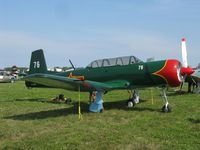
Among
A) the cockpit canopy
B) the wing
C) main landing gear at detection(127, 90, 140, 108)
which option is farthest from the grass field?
the cockpit canopy

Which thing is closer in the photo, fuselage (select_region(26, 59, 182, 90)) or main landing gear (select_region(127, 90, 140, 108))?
fuselage (select_region(26, 59, 182, 90))

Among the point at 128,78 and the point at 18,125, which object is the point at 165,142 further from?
the point at 128,78

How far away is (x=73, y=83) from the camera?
34.8 feet

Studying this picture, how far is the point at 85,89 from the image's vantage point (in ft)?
38.4

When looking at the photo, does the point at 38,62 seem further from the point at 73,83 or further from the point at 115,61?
the point at 73,83

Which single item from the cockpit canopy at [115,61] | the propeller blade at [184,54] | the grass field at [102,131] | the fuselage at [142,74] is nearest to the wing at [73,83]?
the fuselage at [142,74]

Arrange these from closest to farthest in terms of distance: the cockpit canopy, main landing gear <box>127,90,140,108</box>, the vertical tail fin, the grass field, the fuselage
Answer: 1. the grass field
2. the fuselage
3. the cockpit canopy
4. main landing gear <box>127,90,140,108</box>
5. the vertical tail fin

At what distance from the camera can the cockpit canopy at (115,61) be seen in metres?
12.1

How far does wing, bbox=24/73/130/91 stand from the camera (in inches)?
380

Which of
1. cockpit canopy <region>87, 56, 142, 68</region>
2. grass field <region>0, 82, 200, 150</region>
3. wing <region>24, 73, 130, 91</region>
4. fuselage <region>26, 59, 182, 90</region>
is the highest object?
cockpit canopy <region>87, 56, 142, 68</region>

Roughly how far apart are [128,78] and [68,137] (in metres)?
5.33

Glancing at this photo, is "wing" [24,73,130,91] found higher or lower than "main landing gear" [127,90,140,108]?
higher

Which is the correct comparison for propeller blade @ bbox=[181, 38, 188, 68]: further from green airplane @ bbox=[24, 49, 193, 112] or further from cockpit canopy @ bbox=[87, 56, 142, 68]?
cockpit canopy @ bbox=[87, 56, 142, 68]

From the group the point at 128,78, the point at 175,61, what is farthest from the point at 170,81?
the point at 128,78
